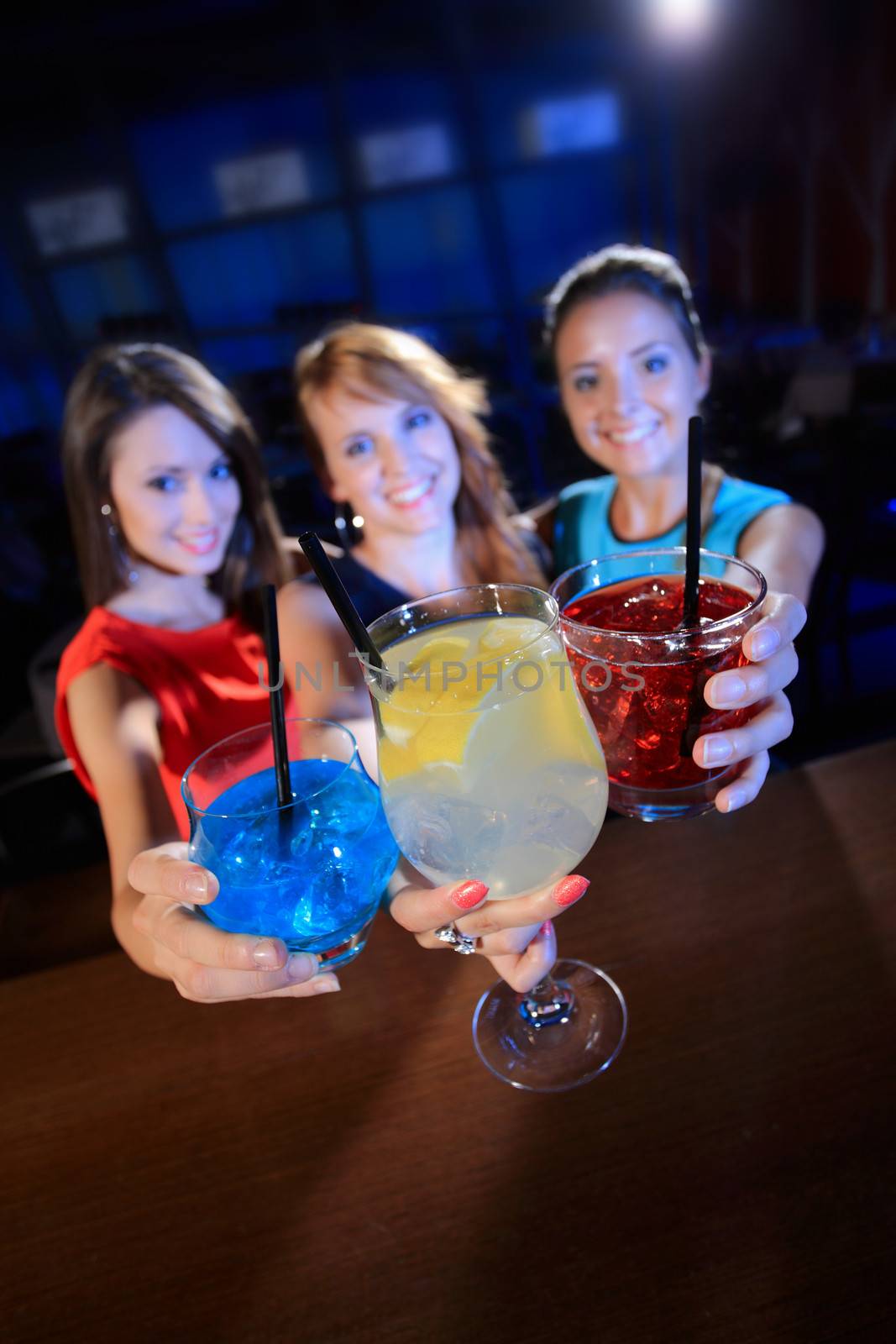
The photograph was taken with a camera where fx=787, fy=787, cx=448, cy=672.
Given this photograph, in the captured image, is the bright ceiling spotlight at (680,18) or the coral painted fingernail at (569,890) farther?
the bright ceiling spotlight at (680,18)

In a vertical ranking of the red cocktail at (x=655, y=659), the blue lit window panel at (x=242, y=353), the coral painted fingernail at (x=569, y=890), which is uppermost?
the red cocktail at (x=655, y=659)

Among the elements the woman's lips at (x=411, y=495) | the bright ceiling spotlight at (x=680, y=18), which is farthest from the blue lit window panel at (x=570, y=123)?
the woman's lips at (x=411, y=495)

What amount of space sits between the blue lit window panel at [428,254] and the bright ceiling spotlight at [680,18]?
1.29m

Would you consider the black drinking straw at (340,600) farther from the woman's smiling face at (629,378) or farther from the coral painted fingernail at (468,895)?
the woman's smiling face at (629,378)

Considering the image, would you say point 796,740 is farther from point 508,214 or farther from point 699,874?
point 508,214

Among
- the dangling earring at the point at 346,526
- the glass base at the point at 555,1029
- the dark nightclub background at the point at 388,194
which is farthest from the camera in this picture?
the dark nightclub background at the point at 388,194

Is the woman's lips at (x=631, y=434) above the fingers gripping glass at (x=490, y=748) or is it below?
below

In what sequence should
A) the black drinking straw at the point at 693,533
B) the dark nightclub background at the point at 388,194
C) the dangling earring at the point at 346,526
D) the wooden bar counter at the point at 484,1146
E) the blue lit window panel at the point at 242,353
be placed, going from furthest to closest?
the blue lit window panel at the point at 242,353 → the dark nightclub background at the point at 388,194 → the dangling earring at the point at 346,526 → the black drinking straw at the point at 693,533 → the wooden bar counter at the point at 484,1146

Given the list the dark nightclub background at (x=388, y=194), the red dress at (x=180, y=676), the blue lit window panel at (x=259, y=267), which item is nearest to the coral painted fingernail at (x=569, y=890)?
the red dress at (x=180, y=676)

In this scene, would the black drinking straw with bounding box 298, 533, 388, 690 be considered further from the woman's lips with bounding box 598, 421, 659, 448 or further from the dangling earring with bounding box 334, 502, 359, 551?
the dangling earring with bounding box 334, 502, 359, 551

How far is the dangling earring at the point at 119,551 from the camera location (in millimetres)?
2080

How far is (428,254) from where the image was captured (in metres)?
4.89

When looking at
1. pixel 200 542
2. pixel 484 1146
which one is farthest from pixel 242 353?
pixel 484 1146

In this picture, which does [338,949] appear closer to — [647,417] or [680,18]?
[647,417]
